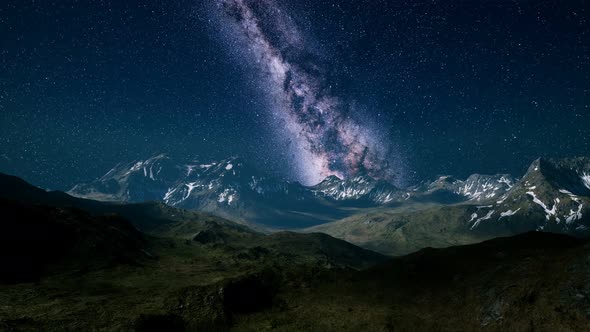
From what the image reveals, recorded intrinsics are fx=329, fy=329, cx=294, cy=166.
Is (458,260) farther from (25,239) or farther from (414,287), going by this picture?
(25,239)

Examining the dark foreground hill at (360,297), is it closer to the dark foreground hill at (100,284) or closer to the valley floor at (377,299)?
the valley floor at (377,299)

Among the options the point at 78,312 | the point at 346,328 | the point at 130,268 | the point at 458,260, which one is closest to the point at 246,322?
the point at 346,328

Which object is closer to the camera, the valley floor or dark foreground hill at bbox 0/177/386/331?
the valley floor

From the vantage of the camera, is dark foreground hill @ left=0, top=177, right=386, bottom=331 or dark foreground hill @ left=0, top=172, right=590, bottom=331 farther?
dark foreground hill @ left=0, top=177, right=386, bottom=331

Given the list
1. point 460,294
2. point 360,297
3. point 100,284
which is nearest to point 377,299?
point 360,297

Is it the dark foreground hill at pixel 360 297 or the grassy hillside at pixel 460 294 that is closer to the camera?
the grassy hillside at pixel 460 294

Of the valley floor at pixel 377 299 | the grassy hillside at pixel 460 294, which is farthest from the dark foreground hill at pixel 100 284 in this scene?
the grassy hillside at pixel 460 294

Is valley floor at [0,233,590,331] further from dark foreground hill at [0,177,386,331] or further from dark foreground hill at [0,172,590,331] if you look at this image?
dark foreground hill at [0,177,386,331]

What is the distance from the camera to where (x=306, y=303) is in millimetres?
57406

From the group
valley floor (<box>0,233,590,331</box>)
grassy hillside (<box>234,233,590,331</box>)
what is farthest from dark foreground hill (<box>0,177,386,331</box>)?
grassy hillside (<box>234,233,590,331</box>)

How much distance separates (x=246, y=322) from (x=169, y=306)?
12508 mm

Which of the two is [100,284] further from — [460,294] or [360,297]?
[460,294]

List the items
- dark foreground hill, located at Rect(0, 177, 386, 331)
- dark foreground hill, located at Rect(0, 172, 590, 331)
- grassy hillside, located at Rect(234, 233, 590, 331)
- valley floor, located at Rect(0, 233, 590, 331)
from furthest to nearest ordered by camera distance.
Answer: dark foreground hill, located at Rect(0, 177, 386, 331) → dark foreground hill, located at Rect(0, 172, 590, 331) → valley floor, located at Rect(0, 233, 590, 331) → grassy hillside, located at Rect(234, 233, 590, 331)

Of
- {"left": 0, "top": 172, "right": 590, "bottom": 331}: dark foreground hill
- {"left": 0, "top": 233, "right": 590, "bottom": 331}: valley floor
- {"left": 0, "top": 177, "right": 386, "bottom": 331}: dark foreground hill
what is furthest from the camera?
{"left": 0, "top": 177, "right": 386, "bottom": 331}: dark foreground hill
